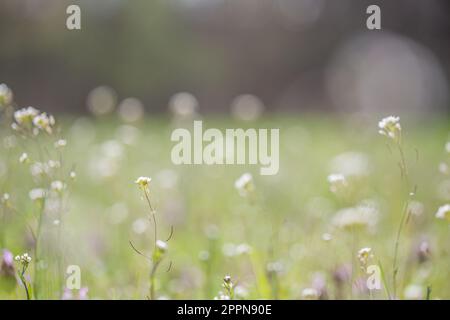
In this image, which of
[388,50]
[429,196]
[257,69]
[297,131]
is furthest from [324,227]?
[257,69]

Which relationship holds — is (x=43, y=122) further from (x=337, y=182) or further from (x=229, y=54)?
(x=229, y=54)

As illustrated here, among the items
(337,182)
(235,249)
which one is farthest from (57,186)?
(235,249)

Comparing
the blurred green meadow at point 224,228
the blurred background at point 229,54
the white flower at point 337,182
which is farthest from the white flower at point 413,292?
the blurred background at point 229,54

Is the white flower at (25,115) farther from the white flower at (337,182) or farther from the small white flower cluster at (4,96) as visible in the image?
the white flower at (337,182)

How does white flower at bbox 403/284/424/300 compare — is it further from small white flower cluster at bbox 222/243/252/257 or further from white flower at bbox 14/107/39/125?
white flower at bbox 14/107/39/125

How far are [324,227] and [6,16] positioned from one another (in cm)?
801

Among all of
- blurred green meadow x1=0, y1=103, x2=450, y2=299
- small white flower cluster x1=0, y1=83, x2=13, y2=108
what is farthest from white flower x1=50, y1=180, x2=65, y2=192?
small white flower cluster x1=0, y1=83, x2=13, y2=108

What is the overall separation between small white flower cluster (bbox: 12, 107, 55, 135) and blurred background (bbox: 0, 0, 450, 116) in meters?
7.48

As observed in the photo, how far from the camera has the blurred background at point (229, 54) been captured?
892cm

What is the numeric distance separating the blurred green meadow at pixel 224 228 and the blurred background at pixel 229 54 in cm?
499

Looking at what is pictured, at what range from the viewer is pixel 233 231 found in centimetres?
261

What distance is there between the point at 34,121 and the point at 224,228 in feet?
4.50

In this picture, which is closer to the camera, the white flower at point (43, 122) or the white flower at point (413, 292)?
the white flower at point (43, 122)

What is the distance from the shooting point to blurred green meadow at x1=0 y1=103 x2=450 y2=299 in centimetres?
165
